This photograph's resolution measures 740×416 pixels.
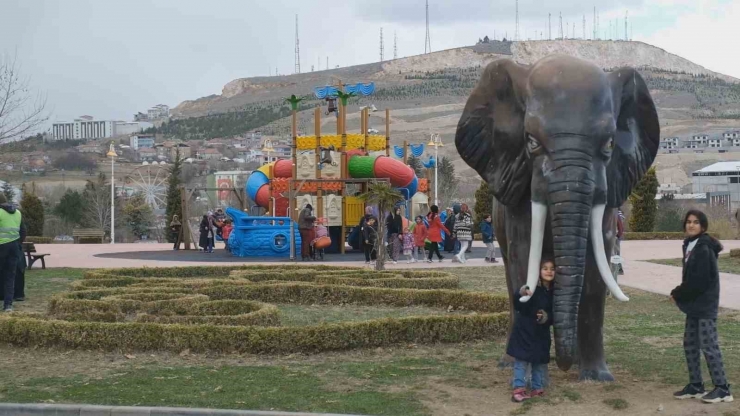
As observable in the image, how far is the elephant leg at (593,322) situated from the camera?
349 inches

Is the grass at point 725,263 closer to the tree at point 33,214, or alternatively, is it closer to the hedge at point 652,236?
the hedge at point 652,236

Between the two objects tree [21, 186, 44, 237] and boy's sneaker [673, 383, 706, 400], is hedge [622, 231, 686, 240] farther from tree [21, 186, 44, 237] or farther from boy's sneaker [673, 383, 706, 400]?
boy's sneaker [673, 383, 706, 400]

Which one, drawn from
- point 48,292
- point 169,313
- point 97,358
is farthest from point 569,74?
point 48,292

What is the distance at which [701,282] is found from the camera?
27.7 feet

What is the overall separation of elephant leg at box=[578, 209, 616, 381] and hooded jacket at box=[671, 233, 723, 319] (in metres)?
0.68

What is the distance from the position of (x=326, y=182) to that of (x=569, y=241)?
22.7 metres

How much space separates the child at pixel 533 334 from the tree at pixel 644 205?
3691cm

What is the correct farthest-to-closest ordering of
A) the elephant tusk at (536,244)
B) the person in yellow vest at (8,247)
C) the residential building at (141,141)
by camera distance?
1. the residential building at (141,141)
2. the person in yellow vest at (8,247)
3. the elephant tusk at (536,244)

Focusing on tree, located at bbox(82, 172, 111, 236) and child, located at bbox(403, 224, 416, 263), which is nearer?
child, located at bbox(403, 224, 416, 263)

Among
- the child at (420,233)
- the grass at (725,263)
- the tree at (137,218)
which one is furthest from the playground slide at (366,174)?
the tree at (137,218)

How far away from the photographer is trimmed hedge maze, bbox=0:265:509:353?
1120cm

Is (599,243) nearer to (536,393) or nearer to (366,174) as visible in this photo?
(536,393)

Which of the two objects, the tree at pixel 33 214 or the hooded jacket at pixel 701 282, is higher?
the tree at pixel 33 214

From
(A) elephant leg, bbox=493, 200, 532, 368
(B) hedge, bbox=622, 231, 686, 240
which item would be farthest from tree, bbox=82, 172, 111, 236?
(A) elephant leg, bbox=493, 200, 532, 368
